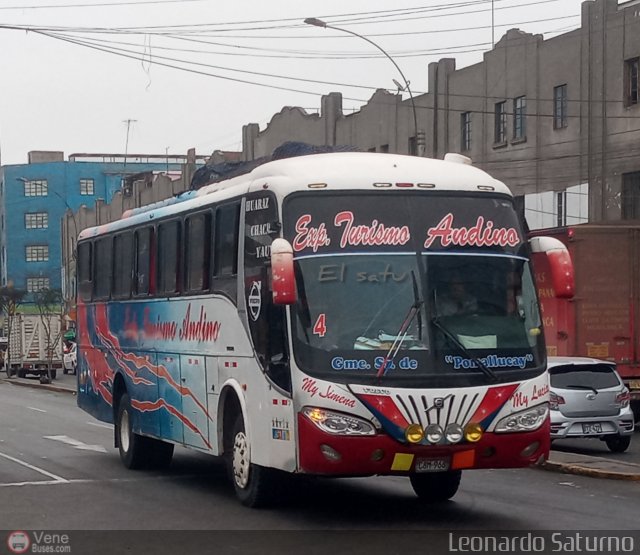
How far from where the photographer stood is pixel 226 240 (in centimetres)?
1316

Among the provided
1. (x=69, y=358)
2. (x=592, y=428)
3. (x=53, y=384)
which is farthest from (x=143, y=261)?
(x=69, y=358)

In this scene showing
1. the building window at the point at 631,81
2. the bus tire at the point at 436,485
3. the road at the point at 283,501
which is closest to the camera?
the road at the point at 283,501

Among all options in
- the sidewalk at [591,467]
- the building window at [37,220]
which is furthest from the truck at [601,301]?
the building window at [37,220]

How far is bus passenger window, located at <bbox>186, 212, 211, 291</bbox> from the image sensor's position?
Result: 13.8 metres

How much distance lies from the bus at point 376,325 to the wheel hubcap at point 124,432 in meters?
3.98

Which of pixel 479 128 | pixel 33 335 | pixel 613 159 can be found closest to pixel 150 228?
pixel 613 159

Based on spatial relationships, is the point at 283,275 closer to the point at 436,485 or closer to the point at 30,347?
the point at 436,485

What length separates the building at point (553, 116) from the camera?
40156 millimetres

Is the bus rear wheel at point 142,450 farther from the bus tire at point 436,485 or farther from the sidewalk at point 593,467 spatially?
the sidewalk at point 593,467

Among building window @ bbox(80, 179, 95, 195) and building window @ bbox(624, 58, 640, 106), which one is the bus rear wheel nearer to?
building window @ bbox(624, 58, 640, 106)

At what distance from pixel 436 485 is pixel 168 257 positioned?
4.29 meters

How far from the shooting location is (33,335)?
59625 mm

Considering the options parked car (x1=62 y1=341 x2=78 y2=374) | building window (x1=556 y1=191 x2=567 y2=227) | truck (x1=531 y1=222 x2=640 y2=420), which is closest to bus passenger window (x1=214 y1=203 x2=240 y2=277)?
truck (x1=531 y1=222 x2=640 y2=420)

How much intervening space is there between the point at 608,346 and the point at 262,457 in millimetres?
13167
